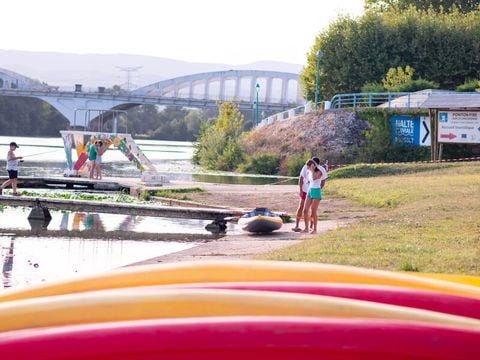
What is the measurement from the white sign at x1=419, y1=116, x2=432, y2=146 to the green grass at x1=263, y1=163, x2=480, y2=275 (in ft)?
54.8

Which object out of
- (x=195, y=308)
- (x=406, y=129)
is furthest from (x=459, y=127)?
(x=195, y=308)

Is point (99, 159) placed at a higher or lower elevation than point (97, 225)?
higher

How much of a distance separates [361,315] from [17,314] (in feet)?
4.44

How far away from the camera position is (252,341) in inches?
142

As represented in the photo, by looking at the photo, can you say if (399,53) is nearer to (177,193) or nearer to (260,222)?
(177,193)

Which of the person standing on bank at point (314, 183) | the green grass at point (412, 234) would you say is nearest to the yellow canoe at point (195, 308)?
the green grass at point (412, 234)

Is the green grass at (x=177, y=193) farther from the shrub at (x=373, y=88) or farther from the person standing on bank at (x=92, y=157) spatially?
the shrub at (x=373, y=88)

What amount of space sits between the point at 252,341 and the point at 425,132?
42694 mm

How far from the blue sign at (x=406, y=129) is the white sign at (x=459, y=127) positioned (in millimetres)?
4863

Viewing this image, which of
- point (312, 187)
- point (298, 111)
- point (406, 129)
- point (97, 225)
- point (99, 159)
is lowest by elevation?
point (97, 225)

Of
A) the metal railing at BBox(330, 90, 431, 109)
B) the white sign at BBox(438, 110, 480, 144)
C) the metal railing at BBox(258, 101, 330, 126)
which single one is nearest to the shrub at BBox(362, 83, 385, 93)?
the metal railing at BBox(330, 90, 431, 109)

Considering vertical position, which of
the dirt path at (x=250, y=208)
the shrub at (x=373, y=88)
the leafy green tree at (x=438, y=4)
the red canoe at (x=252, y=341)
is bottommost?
the dirt path at (x=250, y=208)

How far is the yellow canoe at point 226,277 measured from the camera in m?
4.62

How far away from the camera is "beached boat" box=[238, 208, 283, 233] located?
19.4m
